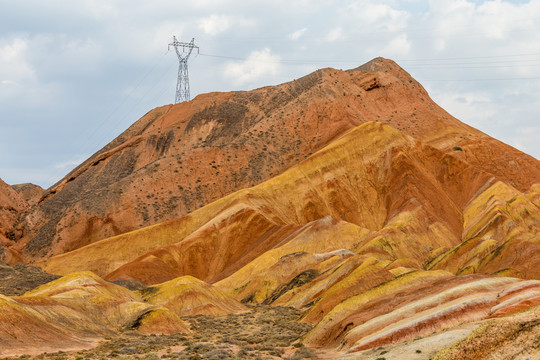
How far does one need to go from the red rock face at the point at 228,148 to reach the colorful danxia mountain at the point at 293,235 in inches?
15.6

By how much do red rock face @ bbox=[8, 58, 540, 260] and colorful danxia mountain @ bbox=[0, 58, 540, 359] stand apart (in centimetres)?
40

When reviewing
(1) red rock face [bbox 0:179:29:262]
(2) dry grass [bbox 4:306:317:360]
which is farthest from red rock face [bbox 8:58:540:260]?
(2) dry grass [bbox 4:306:317:360]

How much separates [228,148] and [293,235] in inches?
1452

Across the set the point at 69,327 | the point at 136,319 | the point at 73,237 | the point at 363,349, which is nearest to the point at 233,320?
the point at 136,319

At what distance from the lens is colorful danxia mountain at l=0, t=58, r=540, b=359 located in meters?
41.0

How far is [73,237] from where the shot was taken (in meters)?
114

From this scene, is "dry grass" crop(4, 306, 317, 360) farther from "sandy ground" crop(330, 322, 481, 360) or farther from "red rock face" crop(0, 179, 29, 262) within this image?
"red rock face" crop(0, 179, 29, 262)

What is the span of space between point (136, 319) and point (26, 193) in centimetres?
13910

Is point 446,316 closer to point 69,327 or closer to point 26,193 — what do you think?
point 69,327

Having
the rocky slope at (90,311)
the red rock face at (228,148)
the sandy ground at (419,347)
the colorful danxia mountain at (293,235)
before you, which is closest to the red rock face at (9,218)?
the colorful danxia mountain at (293,235)

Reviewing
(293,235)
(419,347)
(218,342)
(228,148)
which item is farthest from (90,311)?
(228,148)

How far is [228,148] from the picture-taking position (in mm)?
125312

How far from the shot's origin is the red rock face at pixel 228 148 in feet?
375

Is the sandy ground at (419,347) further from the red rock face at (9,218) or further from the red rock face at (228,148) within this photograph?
the red rock face at (9,218)
